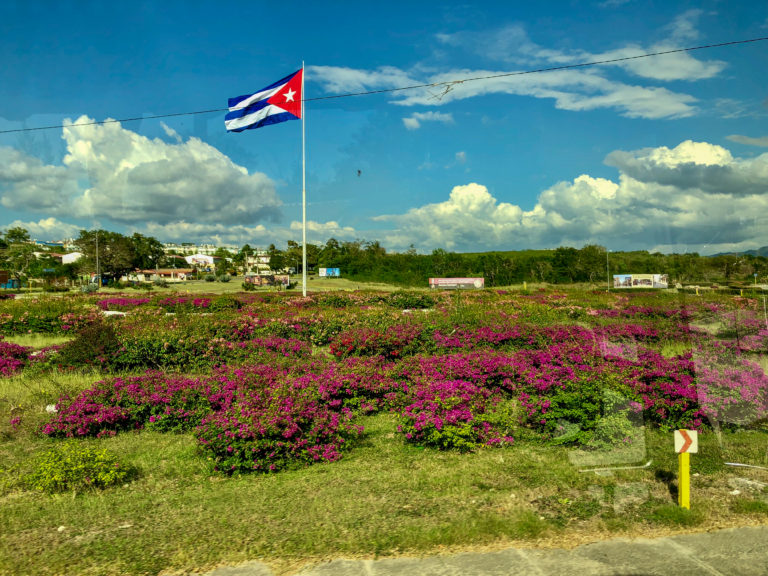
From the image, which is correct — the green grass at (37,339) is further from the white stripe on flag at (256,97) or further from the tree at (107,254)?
the tree at (107,254)

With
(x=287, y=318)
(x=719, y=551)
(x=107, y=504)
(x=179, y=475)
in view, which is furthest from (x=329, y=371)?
(x=287, y=318)

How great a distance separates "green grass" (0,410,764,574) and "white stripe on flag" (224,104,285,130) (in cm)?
1371

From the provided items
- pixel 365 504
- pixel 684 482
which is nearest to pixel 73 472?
pixel 365 504

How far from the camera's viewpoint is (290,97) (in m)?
19.2

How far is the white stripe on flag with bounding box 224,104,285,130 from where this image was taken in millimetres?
17828

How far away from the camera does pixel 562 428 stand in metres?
6.53

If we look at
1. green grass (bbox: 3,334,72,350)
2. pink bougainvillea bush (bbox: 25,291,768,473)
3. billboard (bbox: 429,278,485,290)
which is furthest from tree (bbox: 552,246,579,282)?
green grass (bbox: 3,334,72,350)

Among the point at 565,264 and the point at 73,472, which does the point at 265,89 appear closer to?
the point at 73,472

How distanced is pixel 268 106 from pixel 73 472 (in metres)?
15.6

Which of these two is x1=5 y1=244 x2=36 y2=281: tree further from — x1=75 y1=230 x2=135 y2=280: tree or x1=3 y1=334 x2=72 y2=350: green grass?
x1=3 y1=334 x2=72 y2=350: green grass

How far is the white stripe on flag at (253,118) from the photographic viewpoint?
58.5ft

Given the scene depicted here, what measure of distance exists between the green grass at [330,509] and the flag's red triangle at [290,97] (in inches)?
592

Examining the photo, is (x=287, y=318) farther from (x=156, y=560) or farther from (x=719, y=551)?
(x=719, y=551)

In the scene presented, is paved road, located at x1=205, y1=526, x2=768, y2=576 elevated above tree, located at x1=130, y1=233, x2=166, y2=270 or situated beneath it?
situated beneath
